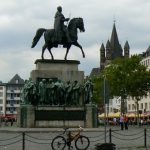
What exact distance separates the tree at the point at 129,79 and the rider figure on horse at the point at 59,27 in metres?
38.9

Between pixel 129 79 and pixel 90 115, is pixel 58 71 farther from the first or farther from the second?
pixel 129 79

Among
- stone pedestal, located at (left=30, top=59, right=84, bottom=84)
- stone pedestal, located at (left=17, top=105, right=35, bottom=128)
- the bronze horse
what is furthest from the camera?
the bronze horse

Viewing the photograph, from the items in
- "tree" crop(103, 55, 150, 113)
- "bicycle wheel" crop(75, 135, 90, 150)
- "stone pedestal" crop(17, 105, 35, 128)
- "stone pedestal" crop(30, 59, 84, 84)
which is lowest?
"bicycle wheel" crop(75, 135, 90, 150)

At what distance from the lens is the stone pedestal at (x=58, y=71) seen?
155ft

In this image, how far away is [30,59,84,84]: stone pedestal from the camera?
4731 centimetres

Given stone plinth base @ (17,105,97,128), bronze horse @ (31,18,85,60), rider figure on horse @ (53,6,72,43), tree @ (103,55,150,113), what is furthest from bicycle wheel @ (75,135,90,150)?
tree @ (103,55,150,113)

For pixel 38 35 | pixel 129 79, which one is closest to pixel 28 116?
pixel 38 35

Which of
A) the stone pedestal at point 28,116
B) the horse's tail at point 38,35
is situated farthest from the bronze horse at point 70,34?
the stone pedestal at point 28,116

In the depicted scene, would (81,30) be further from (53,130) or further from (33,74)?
(53,130)

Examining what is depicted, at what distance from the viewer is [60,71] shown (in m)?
47.8

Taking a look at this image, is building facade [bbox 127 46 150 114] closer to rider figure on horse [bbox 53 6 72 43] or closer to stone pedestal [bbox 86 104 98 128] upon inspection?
rider figure on horse [bbox 53 6 72 43]

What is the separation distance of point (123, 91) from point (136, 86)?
243 centimetres

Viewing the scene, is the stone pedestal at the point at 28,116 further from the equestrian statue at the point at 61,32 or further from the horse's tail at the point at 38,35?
the horse's tail at the point at 38,35

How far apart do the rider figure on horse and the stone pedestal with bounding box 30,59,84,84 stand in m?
1.94
